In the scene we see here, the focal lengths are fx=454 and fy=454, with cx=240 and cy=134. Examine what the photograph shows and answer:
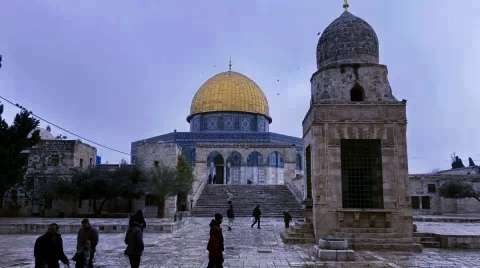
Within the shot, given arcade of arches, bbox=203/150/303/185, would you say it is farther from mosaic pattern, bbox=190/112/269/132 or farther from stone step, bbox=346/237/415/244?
stone step, bbox=346/237/415/244

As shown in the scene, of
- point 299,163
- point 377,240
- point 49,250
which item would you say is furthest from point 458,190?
point 49,250

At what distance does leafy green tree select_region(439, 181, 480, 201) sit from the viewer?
3175cm

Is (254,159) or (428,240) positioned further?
(254,159)

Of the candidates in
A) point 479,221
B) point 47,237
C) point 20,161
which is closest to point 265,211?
point 479,221

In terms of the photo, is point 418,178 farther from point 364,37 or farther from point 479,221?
point 364,37

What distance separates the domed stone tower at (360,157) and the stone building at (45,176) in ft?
63.8

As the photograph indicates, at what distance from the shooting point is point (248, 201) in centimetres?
2978

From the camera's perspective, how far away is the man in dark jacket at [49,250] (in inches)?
244

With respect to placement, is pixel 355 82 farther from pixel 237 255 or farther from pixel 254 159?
pixel 254 159

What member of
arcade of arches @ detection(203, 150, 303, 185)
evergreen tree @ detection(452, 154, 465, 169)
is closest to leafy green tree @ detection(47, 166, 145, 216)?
arcade of arches @ detection(203, 150, 303, 185)

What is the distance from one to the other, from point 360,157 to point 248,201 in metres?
17.1

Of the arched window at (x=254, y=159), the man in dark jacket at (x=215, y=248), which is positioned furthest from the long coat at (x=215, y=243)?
the arched window at (x=254, y=159)

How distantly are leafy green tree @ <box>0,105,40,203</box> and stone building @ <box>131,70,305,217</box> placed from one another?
40.4 ft

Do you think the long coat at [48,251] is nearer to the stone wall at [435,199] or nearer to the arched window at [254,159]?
the stone wall at [435,199]
